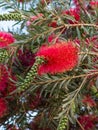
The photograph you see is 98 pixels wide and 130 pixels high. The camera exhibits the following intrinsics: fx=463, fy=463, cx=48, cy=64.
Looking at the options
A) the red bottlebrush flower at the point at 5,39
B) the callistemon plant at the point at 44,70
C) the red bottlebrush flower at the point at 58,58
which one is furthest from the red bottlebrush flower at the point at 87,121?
the red bottlebrush flower at the point at 58,58

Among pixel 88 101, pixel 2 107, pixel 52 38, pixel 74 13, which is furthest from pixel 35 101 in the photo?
pixel 74 13

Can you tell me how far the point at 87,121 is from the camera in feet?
11.3

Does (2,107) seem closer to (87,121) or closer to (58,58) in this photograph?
(87,121)

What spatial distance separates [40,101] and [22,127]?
9.0 inches

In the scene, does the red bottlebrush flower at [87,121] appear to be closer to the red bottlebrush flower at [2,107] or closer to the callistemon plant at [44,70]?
the callistemon plant at [44,70]

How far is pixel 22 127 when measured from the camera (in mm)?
3309

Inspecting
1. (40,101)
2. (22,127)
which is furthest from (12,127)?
(40,101)

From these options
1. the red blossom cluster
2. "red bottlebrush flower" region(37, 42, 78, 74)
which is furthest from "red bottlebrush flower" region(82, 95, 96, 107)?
"red bottlebrush flower" region(37, 42, 78, 74)

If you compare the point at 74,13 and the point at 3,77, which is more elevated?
the point at 74,13

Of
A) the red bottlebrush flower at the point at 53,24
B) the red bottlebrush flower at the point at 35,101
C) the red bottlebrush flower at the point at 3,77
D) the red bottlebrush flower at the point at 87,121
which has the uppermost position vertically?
the red bottlebrush flower at the point at 53,24

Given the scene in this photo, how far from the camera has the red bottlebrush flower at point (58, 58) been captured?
7.63ft

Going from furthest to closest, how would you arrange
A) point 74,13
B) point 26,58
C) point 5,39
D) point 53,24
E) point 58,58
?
point 74,13 → point 26,58 → point 53,24 → point 5,39 → point 58,58

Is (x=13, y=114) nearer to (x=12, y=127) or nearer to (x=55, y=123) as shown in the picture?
(x=12, y=127)

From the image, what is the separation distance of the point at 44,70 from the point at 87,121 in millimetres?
1190
